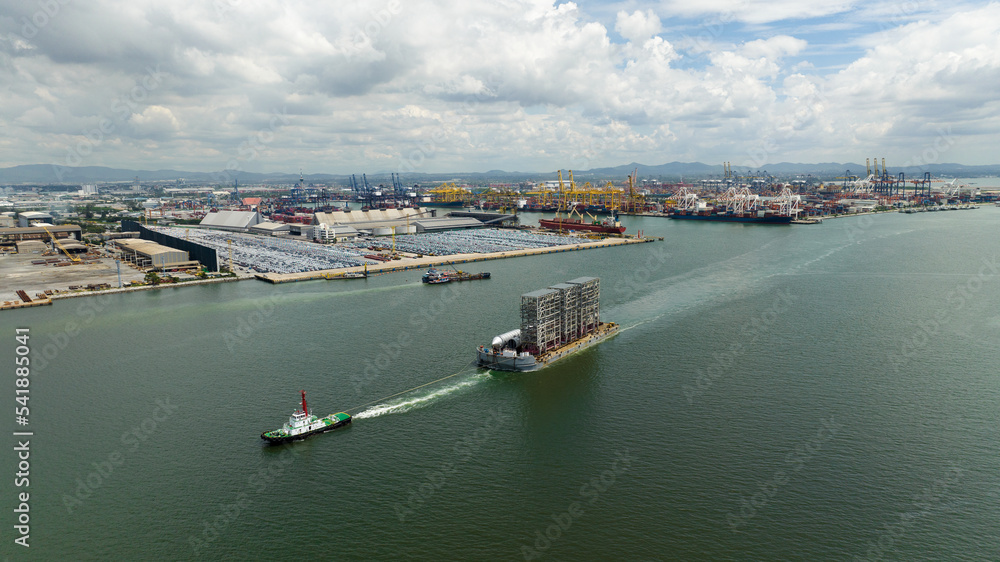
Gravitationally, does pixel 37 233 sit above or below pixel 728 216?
above

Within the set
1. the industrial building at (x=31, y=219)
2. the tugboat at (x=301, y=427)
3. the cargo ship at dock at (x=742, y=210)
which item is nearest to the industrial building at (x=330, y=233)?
the industrial building at (x=31, y=219)

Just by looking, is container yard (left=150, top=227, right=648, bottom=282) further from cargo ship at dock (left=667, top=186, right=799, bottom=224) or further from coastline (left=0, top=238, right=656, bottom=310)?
cargo ship at dock (left=667, top=186, right=799, bottom=224)

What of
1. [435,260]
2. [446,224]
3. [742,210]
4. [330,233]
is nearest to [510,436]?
[435,260]

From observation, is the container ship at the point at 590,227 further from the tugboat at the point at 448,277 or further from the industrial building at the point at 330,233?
the tugboat at the point at 448,277

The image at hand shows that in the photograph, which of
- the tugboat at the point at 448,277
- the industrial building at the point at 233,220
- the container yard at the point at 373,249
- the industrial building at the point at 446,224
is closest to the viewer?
the tugboat at the point at 448,277

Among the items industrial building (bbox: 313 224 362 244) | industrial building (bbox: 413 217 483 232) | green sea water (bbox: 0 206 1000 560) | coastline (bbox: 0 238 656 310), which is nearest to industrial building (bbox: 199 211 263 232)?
industrial building (bbox: 313 224 362 244)

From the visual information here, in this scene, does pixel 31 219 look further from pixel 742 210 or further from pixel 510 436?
pixel 742 210

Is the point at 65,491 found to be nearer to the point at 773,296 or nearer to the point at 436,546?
the point at 436,546
